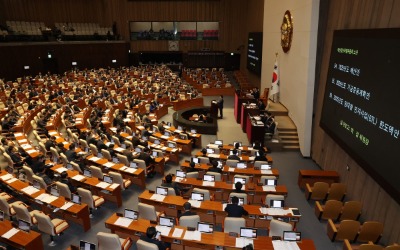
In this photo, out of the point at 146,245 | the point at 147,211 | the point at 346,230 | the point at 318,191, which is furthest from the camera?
the point at 318,191

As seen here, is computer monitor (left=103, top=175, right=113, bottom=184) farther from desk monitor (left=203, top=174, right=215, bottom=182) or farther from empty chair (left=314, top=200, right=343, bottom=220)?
empty chair (left=314, top=200, right=343, bottom=220)

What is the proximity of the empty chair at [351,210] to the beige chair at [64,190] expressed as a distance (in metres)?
8.61

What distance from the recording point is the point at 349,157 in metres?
10.8

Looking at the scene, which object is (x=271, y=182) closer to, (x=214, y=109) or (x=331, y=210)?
(x=331, y=210)

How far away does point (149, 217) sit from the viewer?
855 centimetres

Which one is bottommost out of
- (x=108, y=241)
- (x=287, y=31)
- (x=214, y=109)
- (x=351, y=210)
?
(x=351, y=210)

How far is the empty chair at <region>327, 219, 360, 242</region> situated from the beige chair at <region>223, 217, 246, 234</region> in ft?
9.08

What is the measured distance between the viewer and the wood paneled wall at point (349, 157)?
8188 millimetres

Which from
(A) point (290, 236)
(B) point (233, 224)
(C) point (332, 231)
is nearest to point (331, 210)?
(C) point (332, 231)

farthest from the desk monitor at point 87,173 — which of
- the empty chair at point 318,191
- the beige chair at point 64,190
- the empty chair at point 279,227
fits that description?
the empty chair at point 318,191

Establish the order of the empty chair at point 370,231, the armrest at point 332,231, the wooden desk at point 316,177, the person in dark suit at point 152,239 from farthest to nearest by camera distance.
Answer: the wooden desk at point 316,177 < the armrest at point 332,231 < the empty chair at point 370,231 < the person in dark suit at point 152,239

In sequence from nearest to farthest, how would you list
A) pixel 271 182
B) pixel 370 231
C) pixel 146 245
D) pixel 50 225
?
pixel 146 245 < pixel 50 225 < pixel 370 231 < pixel 271 182

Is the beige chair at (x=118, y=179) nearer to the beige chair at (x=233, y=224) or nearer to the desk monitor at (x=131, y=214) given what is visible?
the desk monitor at (x=131, y=214)

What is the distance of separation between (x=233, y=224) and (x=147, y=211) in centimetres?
244
